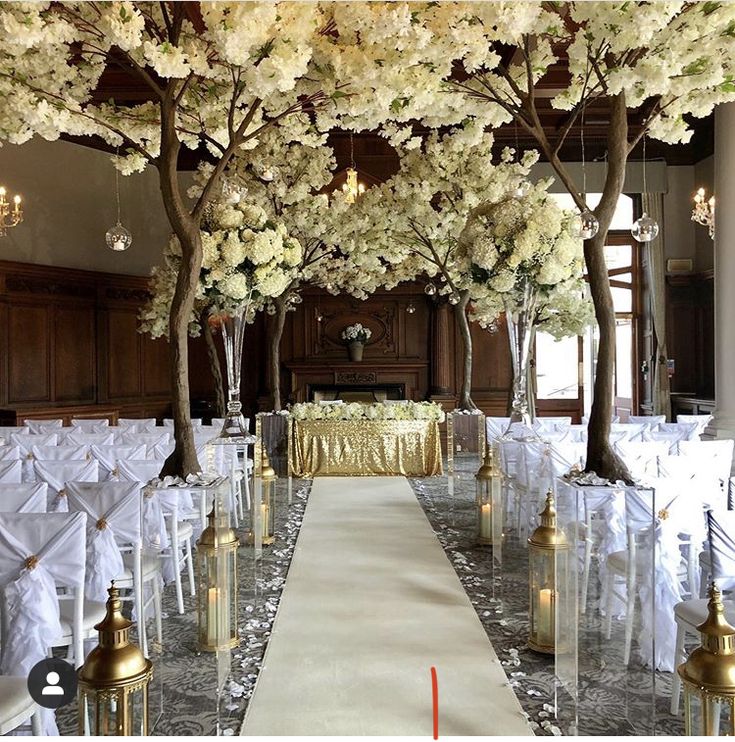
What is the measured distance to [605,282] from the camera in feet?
12.5

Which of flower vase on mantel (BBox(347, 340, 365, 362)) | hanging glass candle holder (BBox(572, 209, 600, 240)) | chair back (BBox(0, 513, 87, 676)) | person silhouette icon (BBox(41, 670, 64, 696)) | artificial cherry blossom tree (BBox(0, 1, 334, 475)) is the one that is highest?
artificial cherry blossom tree (BBox(0, 1, 334, 475))

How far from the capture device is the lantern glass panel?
3.01 m

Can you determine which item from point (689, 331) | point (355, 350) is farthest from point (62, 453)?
point (689, 331)

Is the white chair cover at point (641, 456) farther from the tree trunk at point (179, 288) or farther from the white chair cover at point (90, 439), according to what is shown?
the white chair cover at point (90, 439)

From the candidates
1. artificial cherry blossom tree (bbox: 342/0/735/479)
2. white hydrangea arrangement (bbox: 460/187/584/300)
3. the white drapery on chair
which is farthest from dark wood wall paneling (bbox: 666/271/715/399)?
artificial cherry blossom tree (bbox: 342/0/735/479)

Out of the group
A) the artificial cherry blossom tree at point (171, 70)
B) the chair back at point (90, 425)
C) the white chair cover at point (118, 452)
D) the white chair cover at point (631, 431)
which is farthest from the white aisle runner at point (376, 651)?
the chair back at point (90, 425)

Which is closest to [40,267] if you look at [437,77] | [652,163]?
[437,77]

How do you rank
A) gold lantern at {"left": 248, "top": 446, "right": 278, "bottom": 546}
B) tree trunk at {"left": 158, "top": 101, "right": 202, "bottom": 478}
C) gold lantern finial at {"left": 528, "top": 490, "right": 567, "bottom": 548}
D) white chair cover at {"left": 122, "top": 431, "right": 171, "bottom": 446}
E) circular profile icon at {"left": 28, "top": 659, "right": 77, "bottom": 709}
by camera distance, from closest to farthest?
1. circular profile icon at {"left": 28, "top": 659, "right": 77, "bottom": 709}
2. gold lantern finial at {"left": 528, "top": 490, "right": 567, "bottom": 548}
3. tree trunk at {"left": 158, "top": 101, "right": 202, "bottom": 478}
4. gold lantern at {"left": 248, "top": 446, "right": 278, "bottom": 546}
5. white chair cover at {"left": 122, "top": 431, "right": 171, "bottom": 446}

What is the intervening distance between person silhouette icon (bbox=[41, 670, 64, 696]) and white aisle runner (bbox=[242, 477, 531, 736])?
210cm

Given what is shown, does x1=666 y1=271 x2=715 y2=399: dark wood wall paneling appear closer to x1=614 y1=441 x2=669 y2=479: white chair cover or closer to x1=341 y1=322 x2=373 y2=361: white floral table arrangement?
x1=341 y1=322 x2=373 y2=361: white floral table arrangement

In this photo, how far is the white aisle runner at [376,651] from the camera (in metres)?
3.09

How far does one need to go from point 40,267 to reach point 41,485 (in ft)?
29.5

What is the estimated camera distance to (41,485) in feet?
13.2

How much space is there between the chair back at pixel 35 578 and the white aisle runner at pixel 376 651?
0.96 metres
